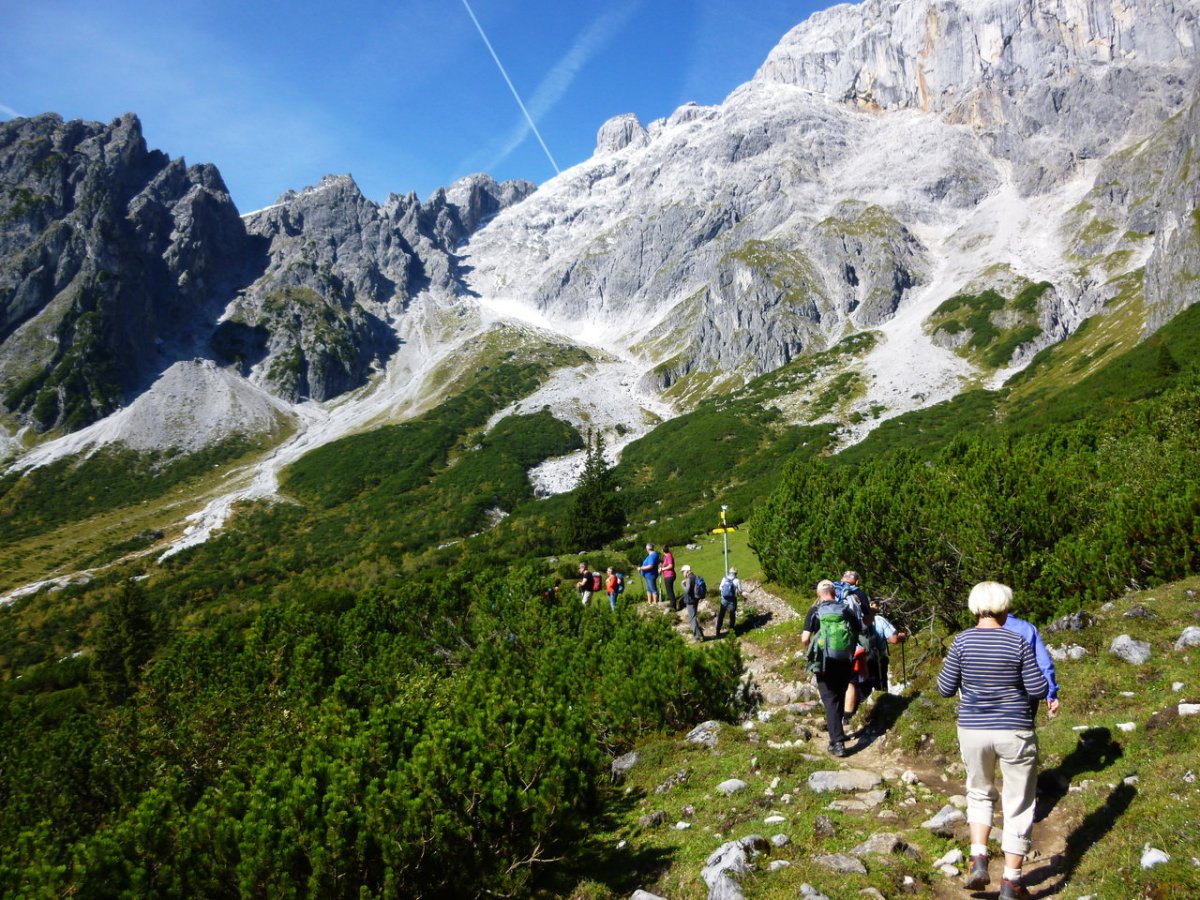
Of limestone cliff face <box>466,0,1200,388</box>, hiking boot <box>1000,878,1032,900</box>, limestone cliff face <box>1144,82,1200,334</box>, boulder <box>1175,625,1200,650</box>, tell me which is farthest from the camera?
limestone cliff face <box>466,0,1200,388</box>

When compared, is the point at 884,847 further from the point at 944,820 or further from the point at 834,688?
the point at 834,688

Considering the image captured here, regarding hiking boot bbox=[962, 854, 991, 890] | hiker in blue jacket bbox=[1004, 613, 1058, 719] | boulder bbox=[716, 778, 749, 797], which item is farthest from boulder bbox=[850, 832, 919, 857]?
boulder bbox=[716, 778, 749, 797]

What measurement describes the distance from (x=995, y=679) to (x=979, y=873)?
67.0 inches

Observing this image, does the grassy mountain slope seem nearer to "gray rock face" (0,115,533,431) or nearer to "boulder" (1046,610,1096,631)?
"boulder" (1046,610,1096,631)

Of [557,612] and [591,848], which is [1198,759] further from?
[557,612]

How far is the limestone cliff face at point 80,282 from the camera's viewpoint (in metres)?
149

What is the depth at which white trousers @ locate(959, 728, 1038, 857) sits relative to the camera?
18.8ft

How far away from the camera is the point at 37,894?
18.2 feet

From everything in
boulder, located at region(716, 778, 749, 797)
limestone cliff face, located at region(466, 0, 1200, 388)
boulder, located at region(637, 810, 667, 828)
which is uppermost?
limestone cliff face, located at region(466, 0, 1200, 388)

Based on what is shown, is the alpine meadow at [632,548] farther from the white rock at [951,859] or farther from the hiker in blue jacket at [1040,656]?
the hiker in blue jacket at [1040,656]

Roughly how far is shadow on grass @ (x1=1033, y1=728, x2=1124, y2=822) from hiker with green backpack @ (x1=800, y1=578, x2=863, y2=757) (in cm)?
279

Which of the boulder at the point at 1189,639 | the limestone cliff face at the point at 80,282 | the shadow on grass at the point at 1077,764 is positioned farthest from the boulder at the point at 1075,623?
the limestone cliff face at the point at 80,282

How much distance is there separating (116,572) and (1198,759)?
108 meters

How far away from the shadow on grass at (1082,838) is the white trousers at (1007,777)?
1.42 feet
